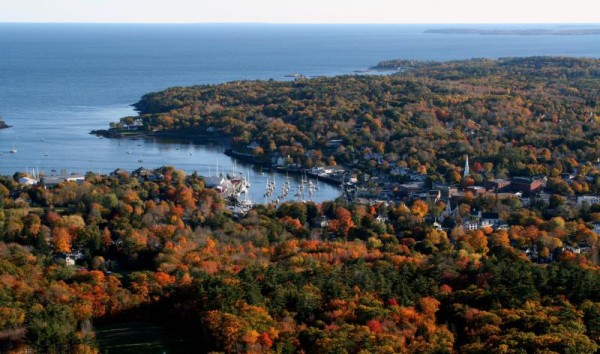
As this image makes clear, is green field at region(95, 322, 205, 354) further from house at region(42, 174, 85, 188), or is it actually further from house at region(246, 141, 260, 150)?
house at region(246, 141, 260, 150)

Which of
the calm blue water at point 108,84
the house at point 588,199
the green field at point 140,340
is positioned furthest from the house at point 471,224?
the green field at point 140,340

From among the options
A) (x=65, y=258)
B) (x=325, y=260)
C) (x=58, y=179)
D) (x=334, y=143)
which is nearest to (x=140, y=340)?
(x=325, y=260)

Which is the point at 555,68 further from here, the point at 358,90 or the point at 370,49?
the point at 370,49

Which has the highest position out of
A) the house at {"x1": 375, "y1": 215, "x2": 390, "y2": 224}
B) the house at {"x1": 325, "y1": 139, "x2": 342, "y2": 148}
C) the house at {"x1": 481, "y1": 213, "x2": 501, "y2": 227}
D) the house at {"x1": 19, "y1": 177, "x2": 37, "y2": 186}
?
the house at {"x1": 19, "y1": 177, "x2": 37, "y2": 186}

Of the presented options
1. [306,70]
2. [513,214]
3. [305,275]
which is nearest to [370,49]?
[306,70]

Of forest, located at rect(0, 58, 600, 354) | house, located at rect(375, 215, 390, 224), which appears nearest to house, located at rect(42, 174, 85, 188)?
forest, located at rect(0, 58, 600, 354)

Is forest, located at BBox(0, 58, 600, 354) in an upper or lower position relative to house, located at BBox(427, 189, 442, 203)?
upper

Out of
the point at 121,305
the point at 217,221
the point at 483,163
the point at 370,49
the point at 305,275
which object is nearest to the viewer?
the point at 121,305

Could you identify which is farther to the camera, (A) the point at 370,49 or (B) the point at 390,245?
(A) the point at 370,49
